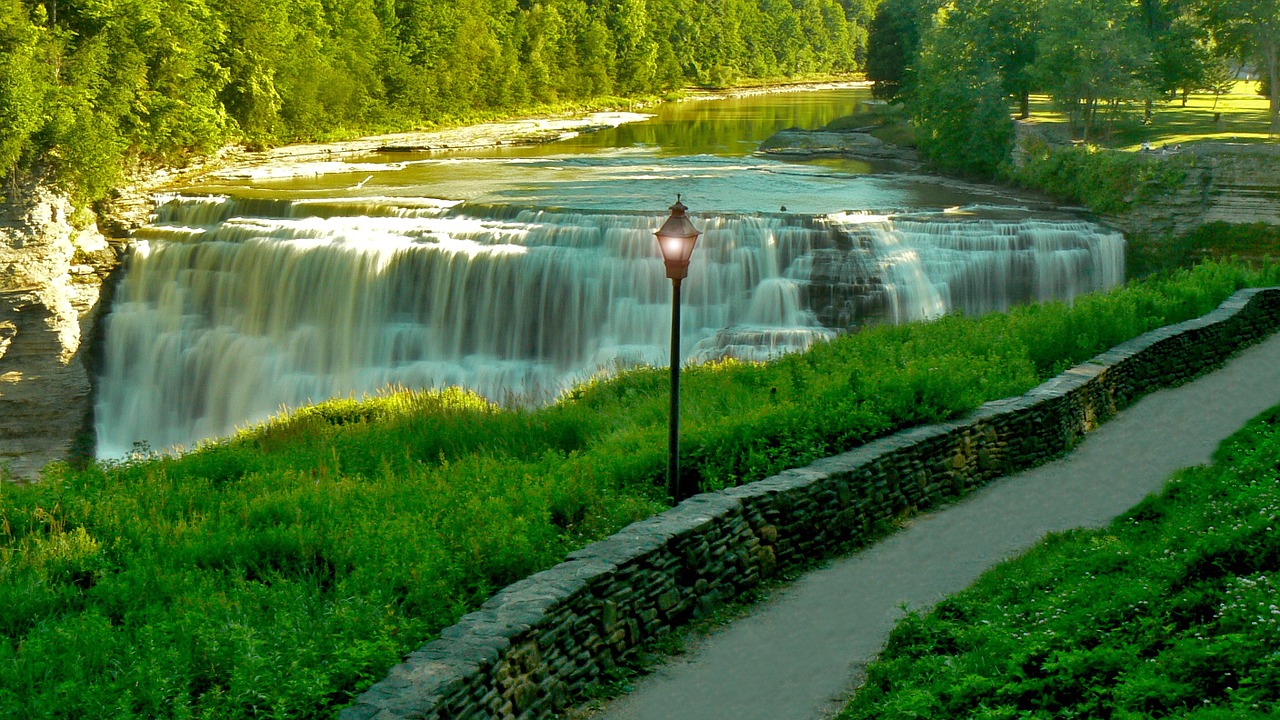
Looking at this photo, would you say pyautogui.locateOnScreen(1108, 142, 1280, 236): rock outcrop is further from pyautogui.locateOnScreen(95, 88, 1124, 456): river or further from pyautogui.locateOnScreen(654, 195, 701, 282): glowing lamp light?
pyautogui.locateOnScreen(654, 195, 701, 282): glowing lamp light

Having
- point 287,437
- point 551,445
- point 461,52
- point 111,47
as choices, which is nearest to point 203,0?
point 111,47

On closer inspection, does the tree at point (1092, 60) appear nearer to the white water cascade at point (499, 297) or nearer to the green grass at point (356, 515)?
the white water cascade at point (499, 297)

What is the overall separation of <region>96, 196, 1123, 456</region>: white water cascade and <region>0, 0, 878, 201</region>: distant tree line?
7159 millimetres

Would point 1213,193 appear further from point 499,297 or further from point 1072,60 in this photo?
point 499,297

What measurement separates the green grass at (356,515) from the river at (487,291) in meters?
8.33

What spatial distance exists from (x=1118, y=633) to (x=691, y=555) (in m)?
3.13

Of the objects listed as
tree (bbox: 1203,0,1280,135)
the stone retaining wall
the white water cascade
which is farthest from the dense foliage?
tree (bbox: 1203,0,1280,135)

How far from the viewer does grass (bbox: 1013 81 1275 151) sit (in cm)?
3462

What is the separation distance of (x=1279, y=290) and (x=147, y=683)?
61.7 ft

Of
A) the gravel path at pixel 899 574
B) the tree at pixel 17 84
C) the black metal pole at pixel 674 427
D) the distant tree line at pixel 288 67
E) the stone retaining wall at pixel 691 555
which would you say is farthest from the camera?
the distant tree line at pixel 288 67

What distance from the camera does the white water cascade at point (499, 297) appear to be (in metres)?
24.3

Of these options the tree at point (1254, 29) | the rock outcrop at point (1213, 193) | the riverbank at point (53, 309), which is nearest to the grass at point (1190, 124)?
the tree at point (1254, 29)

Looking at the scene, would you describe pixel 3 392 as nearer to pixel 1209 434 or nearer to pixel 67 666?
pixel 67 666

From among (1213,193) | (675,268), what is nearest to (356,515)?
(675,268)
